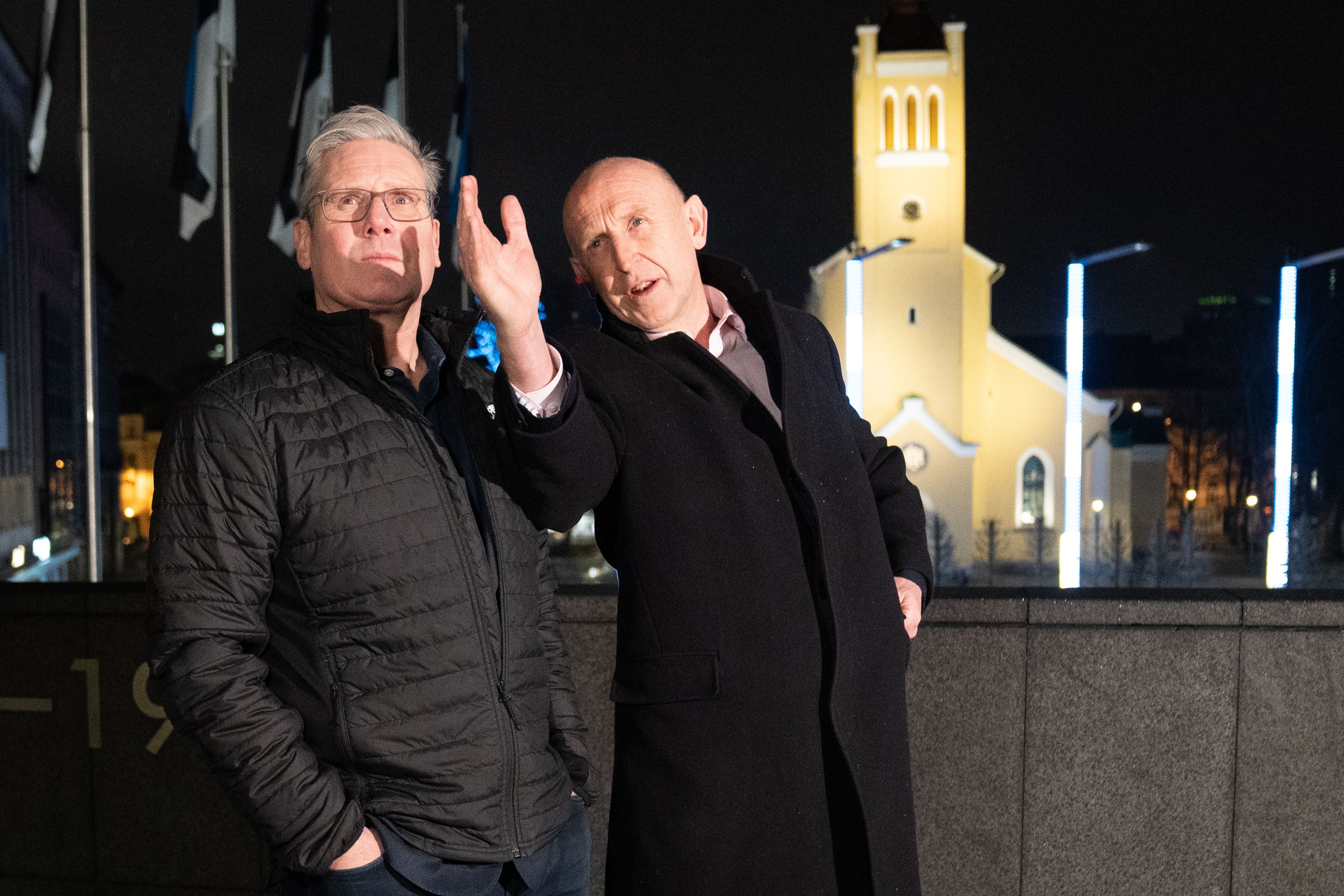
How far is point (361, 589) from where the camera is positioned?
6.54 ft

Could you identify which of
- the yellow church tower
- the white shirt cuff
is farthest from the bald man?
the yellow church tower

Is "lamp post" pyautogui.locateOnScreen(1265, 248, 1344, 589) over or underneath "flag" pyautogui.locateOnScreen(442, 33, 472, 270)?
underneath

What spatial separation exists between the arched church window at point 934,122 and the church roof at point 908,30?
205 centimetres

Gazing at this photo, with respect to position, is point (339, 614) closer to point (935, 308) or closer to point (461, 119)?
point (461, 119)

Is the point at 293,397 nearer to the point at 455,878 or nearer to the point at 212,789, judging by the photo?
the point at 455,878

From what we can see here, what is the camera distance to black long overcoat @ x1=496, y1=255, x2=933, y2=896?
84.1 inches

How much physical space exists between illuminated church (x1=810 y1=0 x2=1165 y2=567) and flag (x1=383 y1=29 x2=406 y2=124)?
35.5 meters

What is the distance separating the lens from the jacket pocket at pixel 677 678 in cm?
212

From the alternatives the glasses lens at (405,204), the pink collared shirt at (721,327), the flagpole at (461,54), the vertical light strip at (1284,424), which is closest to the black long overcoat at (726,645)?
the pink collared shirt at (721,327)

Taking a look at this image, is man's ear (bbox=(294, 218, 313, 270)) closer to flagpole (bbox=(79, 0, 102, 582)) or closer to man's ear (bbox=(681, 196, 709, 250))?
man's ear (bbox=(681, 196, 709, 250))

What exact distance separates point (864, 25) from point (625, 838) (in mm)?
51451

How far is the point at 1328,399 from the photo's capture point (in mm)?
43906

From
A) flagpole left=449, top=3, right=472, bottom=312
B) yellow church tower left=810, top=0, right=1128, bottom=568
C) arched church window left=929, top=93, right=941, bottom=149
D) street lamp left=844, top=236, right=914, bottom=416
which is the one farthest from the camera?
arched church window left=929, top=93, right=941, bottom=149

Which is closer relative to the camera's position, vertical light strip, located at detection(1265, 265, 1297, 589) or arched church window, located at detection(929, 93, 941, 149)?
vertical light strip, located at detection(1265, 265, 1297, 589)
